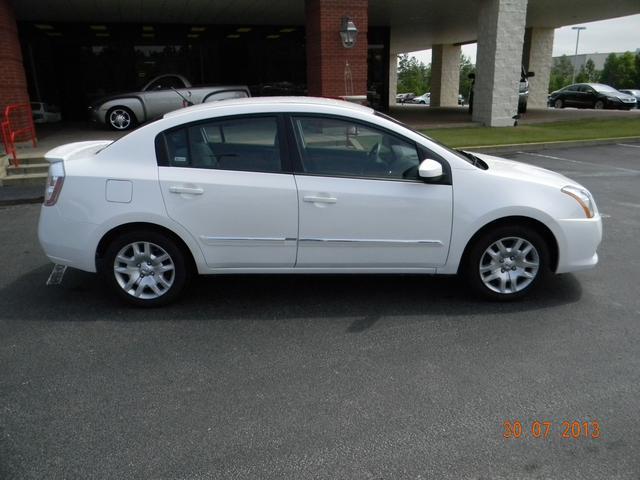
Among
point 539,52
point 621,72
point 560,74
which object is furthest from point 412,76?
point 539,52

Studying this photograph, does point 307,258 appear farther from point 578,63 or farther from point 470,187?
point 578,63

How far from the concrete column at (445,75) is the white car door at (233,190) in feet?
107

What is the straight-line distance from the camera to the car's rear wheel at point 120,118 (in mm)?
15433

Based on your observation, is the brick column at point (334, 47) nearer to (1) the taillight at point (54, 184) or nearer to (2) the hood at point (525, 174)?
(2) the hood at point (525, 174)

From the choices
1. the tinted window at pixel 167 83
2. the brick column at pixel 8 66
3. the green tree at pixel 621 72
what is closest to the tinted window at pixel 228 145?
the brick column at pixel 8 66

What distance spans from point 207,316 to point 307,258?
0.93 metres

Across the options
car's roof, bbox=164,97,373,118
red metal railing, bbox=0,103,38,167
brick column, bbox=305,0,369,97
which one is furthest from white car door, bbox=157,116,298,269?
brick column, bbox=305,0,369,97

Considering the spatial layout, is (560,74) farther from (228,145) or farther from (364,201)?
(228,145)

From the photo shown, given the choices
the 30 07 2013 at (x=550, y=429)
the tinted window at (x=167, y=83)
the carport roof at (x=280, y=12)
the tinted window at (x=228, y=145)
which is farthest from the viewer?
the carport roof at (x=280, y=12)

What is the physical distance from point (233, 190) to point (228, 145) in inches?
16.3

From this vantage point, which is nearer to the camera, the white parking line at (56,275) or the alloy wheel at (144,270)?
the alloy wheel at (144,270)

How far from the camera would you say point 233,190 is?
4.15 metres

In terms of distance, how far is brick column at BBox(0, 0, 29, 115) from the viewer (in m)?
12.4

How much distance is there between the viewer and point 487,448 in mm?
2727
